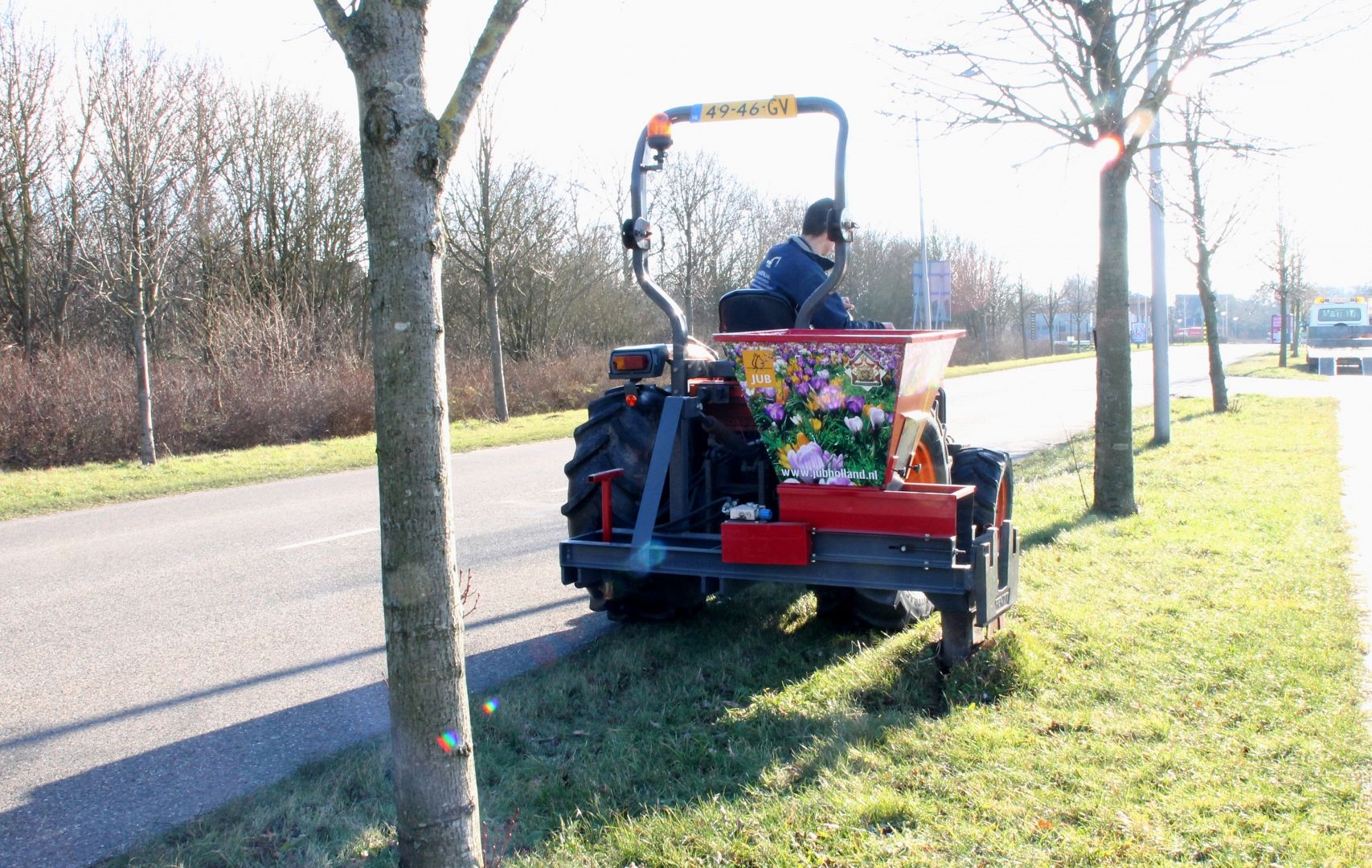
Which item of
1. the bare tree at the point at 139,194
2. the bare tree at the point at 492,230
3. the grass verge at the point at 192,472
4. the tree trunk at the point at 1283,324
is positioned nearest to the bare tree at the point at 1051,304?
the tree trunk at the point at 1283,324

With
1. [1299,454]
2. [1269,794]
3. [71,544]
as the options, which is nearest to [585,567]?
[1269,794]

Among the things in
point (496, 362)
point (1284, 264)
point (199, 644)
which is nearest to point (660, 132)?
point (199, 644)

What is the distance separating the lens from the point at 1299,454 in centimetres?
1167

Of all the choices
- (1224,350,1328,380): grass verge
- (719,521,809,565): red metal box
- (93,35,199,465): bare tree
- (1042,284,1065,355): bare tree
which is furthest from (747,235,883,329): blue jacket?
(1042,284,1065,355): bare tree

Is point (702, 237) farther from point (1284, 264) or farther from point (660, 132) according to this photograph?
point (660, 132)

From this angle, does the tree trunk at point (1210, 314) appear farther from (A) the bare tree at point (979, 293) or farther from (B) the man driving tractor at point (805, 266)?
(A) the bare tree at point (979, 293)

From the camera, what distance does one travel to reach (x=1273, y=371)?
3183 cm

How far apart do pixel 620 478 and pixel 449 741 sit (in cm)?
241

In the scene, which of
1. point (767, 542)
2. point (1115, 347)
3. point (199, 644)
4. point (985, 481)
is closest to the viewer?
point (767, 542)

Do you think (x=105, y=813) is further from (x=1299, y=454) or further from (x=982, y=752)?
(x=1299, y=454)

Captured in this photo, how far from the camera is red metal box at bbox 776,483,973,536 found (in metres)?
3.91

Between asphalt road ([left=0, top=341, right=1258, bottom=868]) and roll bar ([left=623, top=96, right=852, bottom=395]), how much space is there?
175 centimetres

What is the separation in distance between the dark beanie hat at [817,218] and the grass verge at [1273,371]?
27242mm

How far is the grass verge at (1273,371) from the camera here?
28.4 meters
